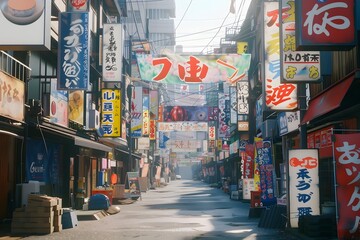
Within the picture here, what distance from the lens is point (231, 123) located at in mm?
55375

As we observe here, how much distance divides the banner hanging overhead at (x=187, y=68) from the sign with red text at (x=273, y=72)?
7.40 meters

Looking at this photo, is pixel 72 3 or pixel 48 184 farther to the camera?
pixel 72 3

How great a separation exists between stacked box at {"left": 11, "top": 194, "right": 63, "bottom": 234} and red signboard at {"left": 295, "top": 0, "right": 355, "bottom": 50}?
8.82m

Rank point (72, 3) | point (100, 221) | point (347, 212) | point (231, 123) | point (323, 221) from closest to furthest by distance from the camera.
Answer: point (347, 212), point (323, 221), point (100, 221), point (72, 3), point (231, 123)

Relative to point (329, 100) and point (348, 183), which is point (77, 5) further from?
point (348, 183)

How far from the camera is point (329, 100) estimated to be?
15.7m

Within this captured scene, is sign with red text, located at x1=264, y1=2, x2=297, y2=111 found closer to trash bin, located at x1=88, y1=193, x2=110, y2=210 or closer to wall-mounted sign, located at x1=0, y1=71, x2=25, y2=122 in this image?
wall-mounted sign, located at x1=0, y1=71, x2=25, y2=122

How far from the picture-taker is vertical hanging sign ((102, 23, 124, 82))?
32.3 m

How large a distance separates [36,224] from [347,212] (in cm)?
915

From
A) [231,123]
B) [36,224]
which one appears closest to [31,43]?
[36,224]

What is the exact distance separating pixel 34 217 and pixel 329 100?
363 inches

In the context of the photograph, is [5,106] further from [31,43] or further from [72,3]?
[72,3]

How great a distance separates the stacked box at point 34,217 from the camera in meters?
16.9

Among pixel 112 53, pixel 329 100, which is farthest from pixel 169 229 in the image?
pixel 112 53
